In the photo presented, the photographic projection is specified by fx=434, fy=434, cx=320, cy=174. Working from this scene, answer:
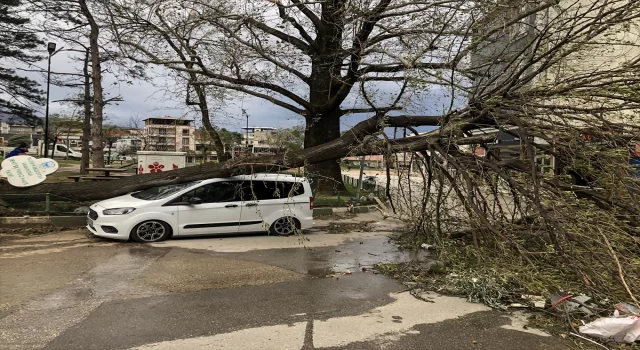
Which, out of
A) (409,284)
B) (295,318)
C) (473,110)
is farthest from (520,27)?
(295,318)

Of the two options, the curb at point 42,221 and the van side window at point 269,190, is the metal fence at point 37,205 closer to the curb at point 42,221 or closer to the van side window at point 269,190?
the curb at point 42,221

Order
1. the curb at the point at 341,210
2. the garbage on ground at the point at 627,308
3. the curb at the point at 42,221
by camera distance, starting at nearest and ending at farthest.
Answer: the garbage on ground at the point at 627,308
the curb at the point at 42,221
the curb at the point at 341,210

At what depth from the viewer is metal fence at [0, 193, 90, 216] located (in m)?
10.6

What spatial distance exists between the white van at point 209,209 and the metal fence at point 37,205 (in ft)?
7.16

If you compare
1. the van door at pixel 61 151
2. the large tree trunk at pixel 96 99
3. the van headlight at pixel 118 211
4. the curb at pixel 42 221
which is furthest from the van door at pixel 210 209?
the van door at pixel 61 151

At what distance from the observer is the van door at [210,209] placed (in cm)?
935

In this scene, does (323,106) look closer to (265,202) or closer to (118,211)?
(265,202)

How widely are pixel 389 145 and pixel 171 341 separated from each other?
5.91 metres

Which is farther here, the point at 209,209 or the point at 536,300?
the point at 209,209

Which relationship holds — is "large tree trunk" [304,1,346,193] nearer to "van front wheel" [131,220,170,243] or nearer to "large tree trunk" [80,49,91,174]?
"van front wheel" [131,220,170,243]

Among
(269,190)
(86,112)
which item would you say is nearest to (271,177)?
(269,190)

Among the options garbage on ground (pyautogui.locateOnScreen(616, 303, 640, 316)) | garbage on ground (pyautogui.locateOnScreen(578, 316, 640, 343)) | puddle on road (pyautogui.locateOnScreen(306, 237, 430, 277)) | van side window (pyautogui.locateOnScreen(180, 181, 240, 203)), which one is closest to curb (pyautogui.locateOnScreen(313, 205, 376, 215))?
puddle on road (pyautogui.locateOnScreen(306, 237, 430, 277))

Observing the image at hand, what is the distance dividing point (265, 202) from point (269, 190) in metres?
0.31

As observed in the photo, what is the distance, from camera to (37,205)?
11016 millimetres
